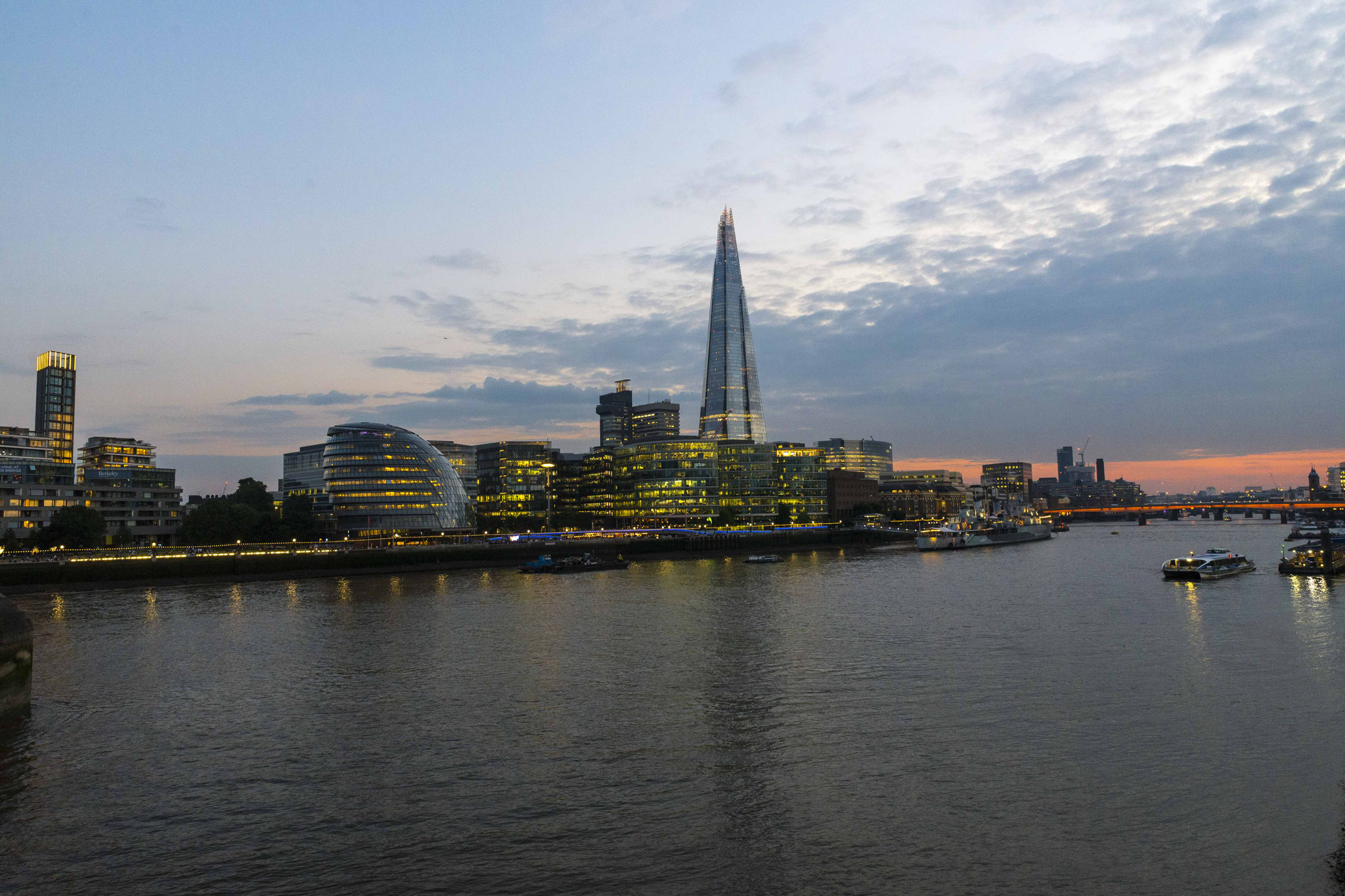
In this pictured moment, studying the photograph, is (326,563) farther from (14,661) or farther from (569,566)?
(14,661)

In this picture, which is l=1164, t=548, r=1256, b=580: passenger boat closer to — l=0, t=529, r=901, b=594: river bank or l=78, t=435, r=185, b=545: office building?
l=0, t=529, r=901, b=594: river bank

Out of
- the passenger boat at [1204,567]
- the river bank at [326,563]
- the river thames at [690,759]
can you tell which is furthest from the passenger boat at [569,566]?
the passenger boat at [1204,567]

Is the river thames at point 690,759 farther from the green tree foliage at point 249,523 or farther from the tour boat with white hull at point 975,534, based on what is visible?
the tour boat with white hull at point 975,534

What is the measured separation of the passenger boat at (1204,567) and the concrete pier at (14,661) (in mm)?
79713

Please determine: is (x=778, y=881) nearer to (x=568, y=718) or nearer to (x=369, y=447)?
(x=568, y=718)

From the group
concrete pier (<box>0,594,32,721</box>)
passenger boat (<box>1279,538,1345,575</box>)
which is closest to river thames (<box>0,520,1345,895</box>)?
concrete pier (<box>0,594,32,721</box>)

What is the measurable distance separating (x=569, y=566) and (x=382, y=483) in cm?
6631

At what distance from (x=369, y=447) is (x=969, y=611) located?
419ft

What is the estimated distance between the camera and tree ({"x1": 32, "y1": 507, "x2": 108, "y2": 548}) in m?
110

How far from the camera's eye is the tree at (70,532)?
109812 mm

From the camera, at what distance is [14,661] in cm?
2820

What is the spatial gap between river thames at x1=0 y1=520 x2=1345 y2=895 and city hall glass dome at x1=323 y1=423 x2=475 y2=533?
10773 centimetres

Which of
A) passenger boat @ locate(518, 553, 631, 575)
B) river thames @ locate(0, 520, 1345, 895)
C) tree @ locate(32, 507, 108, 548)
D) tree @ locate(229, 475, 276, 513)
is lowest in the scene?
river thames @ locate(0, 520, 1345, 895)

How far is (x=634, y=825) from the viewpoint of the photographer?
1825 centimetres
